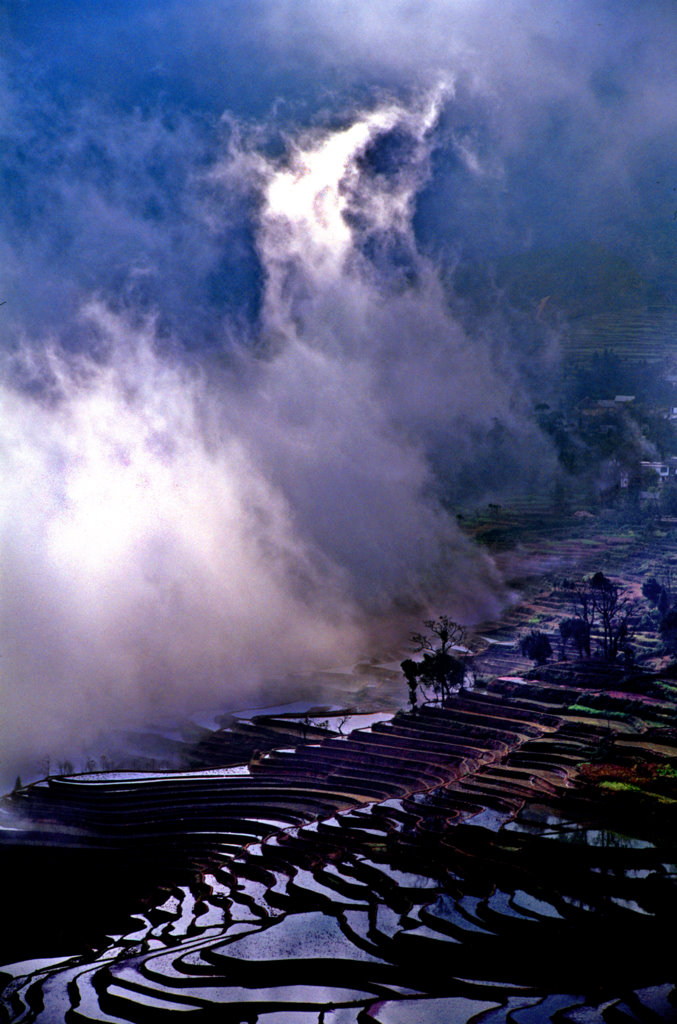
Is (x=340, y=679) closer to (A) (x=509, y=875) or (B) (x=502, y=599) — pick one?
(B) (x=502, y=599)

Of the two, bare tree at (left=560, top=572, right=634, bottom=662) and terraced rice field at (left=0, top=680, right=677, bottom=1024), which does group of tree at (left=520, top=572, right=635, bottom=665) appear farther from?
terraced rice field at (left=0, top=680, right=677, bottom=1024)

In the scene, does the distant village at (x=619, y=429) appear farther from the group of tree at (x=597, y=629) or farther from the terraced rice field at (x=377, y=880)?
the terraced rice field at (x=377, y=880)

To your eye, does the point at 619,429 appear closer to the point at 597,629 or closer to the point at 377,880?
the point at 597,629

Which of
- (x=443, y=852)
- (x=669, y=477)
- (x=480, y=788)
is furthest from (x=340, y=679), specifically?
(x=669, y=477)

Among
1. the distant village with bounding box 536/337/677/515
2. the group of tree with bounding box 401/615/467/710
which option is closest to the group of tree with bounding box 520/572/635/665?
the group of tree with bounding box 401/615/467/710

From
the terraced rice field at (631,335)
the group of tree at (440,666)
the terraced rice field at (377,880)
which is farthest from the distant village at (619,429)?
the terraced rice field at (377,880)

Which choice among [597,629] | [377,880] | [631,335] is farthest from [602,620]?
[631,335]
